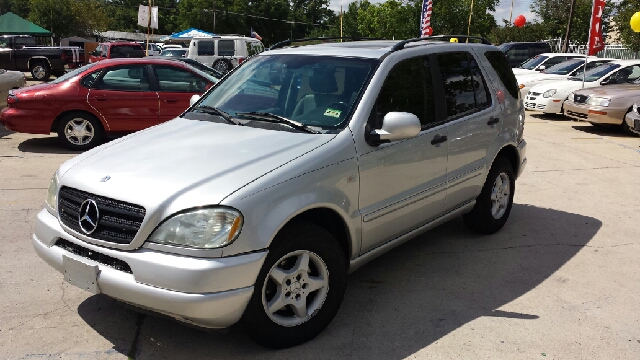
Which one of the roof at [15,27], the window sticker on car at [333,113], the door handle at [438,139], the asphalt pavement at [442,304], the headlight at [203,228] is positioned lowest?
the asphalt pavement at [442,304]

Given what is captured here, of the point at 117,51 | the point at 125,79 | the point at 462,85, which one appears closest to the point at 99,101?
the point at 125,79

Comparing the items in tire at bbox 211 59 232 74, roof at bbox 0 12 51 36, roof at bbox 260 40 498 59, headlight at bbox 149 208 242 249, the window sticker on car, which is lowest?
headlight at bbox 149 208 242 249

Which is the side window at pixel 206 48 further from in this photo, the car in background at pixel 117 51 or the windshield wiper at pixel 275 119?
the windshield wiper at pixel 275 119

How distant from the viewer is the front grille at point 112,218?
3.15 m

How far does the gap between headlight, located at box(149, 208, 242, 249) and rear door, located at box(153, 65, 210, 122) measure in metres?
7.05

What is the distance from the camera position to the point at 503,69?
5754 millimetres

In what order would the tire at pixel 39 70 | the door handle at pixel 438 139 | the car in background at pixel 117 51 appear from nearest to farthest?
the door handle at pixel 438 139 → the tire at pixel 39 70 → the car in background at pixel 117 51

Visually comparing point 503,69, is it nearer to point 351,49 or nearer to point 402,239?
point 351,49

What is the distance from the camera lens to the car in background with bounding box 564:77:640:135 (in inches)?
487

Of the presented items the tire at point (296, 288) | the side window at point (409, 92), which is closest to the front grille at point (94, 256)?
the tire at point (296, 288)

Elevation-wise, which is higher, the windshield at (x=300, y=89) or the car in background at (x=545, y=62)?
the car in background at (x=545, y=62)

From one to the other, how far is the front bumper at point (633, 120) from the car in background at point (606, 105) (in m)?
0.39

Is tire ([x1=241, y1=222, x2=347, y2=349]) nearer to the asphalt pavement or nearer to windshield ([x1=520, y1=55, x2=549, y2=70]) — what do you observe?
the asphalt pavement

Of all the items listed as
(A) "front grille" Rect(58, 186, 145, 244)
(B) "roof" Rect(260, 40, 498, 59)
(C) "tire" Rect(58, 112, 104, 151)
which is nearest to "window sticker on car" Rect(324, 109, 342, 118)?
(B) "roof" Rect(260, 40, 498, 59)
